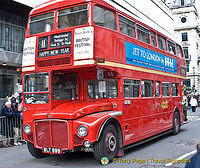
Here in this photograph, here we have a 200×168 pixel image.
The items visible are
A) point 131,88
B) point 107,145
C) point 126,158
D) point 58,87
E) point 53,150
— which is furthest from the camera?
point 131,88

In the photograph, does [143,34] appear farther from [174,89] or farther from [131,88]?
[174,89]

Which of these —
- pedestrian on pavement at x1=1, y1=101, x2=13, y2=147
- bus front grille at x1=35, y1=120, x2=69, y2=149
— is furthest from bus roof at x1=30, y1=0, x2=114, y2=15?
pedestrian on pavement at x1=1, y1=101, x2=13, y2=147

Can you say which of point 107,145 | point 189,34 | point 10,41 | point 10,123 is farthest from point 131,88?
point 189,34

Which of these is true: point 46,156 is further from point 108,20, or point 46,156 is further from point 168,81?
point 168,81

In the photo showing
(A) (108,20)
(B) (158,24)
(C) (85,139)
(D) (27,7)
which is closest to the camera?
(C) (85,139)

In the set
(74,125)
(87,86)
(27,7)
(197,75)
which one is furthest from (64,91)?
(197,75)

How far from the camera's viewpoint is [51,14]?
24.6 ft

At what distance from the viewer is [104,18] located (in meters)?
7.28

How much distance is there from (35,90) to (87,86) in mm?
1502

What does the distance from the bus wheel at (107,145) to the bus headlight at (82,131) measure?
0.45 meters

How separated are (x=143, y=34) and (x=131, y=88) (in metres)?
2.35

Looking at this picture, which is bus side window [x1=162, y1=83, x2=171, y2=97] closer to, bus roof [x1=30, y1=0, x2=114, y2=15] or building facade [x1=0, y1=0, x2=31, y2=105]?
bus roof [x1=30, y1=0, x2=114, y2=15]

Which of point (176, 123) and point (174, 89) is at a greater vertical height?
point (174, 89)

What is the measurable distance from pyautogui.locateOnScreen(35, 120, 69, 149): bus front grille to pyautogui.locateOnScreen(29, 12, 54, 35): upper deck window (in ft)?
8.56
